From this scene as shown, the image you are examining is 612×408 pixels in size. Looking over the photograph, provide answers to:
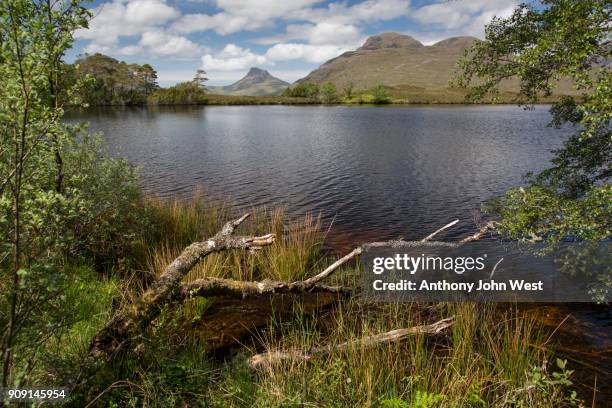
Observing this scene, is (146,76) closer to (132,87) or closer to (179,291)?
(132,87)

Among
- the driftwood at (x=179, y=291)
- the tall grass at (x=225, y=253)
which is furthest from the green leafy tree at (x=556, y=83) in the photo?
the tall grass at (x=225, y=253)

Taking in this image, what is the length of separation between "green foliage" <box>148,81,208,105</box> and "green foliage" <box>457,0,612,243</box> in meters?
142

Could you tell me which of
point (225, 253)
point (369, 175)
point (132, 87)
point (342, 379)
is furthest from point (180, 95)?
point (342, 379)

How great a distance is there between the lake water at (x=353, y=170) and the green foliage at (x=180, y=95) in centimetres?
9440

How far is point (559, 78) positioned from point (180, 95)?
A: 147 meters

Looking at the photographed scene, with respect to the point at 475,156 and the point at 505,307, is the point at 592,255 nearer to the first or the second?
the point at 505,307

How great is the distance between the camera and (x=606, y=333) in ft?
27.4

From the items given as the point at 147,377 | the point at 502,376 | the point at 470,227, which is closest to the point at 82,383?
the point at 147,377

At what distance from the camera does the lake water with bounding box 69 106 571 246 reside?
18.4 meters

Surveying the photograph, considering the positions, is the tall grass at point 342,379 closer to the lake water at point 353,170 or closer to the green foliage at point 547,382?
the green foliage at point 547,382

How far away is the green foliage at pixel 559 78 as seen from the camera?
7.10 meters

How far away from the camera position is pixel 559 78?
7820mm

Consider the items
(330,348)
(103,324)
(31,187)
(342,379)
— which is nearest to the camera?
(31,187)

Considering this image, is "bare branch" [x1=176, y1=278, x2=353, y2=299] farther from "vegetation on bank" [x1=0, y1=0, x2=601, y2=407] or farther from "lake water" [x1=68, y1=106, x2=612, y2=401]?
"lake water" [x1=68, y1=106, x2=612, y2=401]
